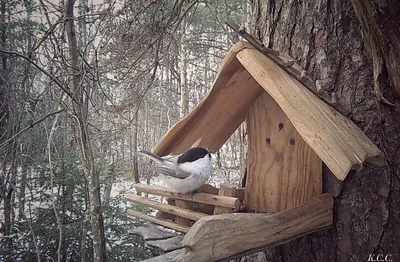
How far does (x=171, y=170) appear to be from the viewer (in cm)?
137

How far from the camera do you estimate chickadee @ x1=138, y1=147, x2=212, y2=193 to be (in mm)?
1306

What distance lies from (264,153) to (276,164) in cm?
7

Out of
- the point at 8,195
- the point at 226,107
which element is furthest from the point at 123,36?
the point at 8,195

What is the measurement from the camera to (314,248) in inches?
46.2

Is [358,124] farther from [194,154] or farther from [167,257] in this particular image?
[167,257]

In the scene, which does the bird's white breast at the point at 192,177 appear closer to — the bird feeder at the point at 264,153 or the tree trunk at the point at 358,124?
the bird feeder at the point at 264,153

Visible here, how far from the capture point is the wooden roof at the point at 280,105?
2.72ft

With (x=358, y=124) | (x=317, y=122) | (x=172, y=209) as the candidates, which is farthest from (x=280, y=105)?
(x=172, y=209)

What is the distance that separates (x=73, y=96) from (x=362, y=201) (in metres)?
1.93
